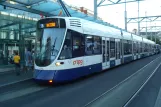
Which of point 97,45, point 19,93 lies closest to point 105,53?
point 97,45

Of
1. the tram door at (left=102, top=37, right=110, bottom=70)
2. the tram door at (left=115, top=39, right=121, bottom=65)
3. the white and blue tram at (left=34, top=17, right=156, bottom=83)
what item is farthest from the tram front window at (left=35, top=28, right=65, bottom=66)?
the tram door at (left=115, top=39, right=121, bottom=65)

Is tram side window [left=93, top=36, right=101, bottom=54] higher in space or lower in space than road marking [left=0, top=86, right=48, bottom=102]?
higher

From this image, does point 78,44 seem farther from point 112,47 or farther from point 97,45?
point 112,47

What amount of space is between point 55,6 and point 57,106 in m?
12.7

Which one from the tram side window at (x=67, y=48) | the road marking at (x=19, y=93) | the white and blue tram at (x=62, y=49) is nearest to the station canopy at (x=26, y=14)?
the white and blue tram at (x=62, y=49)

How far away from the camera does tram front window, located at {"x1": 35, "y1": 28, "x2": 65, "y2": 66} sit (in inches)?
458

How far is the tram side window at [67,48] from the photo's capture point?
11672 millimetres

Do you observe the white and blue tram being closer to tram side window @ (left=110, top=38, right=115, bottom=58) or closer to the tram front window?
the tram front window

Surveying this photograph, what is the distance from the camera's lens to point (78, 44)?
12875mm

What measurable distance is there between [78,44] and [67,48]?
1140 mm

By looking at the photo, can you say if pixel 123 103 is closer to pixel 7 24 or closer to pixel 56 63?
pixel 56 63

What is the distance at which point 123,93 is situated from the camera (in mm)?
10164

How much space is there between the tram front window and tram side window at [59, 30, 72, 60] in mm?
248

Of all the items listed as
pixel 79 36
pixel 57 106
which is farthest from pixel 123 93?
pixel 79 36
